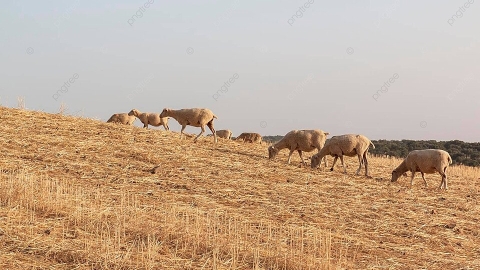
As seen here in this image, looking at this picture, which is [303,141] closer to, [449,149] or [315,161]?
[315,161]

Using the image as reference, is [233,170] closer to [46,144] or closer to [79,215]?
[46,144]

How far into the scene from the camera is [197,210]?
39.2 ft

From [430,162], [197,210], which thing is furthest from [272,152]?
[197,210]

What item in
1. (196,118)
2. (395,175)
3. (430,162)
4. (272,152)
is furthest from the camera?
(196,118)

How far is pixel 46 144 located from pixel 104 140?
236 centimetres

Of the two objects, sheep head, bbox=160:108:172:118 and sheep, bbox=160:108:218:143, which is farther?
sheep head, bbox=160:108:172:118

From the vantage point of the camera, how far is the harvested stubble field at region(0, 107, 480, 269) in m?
8.55

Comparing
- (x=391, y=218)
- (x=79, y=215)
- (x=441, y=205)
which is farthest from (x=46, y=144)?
(x=441, y=205)

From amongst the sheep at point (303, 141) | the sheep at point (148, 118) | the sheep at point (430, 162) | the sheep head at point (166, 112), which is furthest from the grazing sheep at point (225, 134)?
the sheep at point (430, 162)

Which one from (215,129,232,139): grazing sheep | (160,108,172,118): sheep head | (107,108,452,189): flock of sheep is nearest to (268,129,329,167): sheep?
(107,108,452,189): flock of sheep

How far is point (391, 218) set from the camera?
13359 millimetres

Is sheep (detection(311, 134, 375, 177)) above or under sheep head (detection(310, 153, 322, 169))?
above

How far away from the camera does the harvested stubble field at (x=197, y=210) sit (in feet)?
28.1

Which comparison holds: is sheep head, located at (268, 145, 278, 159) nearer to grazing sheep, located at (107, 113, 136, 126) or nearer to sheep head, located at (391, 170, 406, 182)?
sheep head, located at (391, 170, 406, 182)
